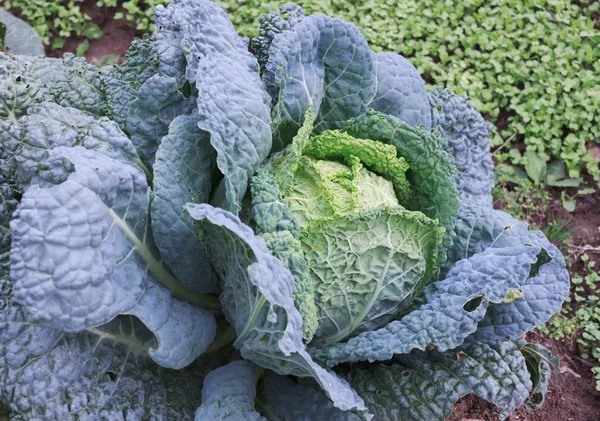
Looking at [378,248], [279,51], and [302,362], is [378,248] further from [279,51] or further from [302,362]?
[279,51]

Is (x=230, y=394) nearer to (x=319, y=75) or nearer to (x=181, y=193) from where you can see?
(x=181, y=193)

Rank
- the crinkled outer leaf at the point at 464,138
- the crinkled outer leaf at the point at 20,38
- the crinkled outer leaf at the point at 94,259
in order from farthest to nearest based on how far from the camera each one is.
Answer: the crinkled outer leaf at the point at 20,38 < the crinkled outer leaf at the point at 464,138 < the crinkled outer leaf at the point at 94,259

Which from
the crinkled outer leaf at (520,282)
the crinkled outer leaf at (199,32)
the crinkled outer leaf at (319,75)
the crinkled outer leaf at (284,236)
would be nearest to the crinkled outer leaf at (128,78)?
the crinkled outer leaf at (199,32)

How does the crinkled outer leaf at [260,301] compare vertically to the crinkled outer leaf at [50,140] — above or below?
below

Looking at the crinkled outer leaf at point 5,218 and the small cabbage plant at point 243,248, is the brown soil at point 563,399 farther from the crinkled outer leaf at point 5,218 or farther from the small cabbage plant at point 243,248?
the crinkled outer leaf at point 5,218

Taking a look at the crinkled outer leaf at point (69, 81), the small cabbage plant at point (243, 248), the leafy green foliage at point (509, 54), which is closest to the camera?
the small cabbage plant at point (243, 248)

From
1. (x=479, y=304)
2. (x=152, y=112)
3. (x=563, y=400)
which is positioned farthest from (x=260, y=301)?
(x=563, y=400)
